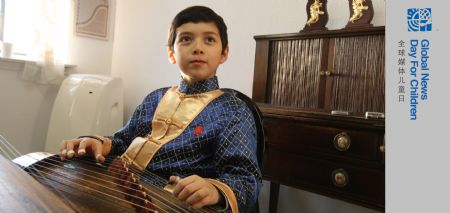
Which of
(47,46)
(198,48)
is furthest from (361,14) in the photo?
(47,46)

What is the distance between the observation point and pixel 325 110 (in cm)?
113

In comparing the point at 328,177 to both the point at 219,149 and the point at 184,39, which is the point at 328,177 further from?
the point at 184,39

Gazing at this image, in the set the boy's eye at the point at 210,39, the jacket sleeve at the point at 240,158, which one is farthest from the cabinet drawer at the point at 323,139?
the boy's eye at the point at 210,39

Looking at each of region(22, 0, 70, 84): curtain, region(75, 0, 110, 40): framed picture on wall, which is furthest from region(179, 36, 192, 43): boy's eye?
region(75, 0, 110, 40): framed picture on wall

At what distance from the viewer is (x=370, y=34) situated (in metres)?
1.10

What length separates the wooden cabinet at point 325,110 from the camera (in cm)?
92

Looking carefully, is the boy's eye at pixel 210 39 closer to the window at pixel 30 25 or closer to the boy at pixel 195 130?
the boy at pixel 195 130

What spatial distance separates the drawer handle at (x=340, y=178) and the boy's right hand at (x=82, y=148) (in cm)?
62

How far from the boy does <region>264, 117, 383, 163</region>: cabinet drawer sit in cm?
21

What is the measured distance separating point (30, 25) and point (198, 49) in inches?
74.5
